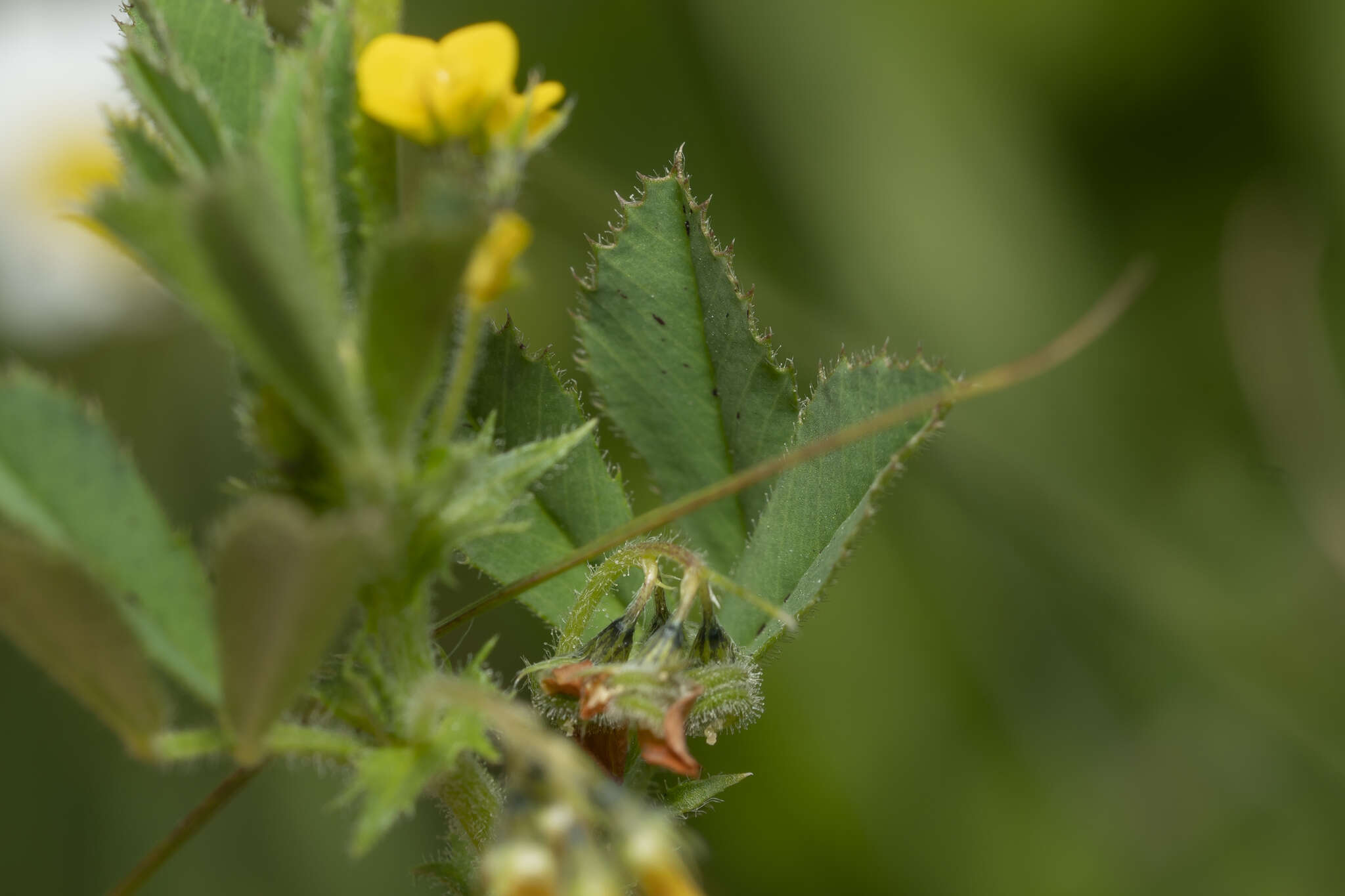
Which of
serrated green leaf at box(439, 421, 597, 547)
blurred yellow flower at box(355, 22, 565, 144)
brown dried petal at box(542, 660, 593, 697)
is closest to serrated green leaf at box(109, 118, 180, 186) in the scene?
blurred yellow flower at box(355, 22, 565, 144)

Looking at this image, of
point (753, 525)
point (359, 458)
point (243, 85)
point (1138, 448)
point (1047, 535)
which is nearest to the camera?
point (359, 458)

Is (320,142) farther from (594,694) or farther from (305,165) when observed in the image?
(594,694)

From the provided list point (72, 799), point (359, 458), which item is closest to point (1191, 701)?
point (72, 799)

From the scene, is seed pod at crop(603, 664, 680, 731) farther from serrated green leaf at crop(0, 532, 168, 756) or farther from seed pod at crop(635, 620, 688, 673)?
serrated green leaf at crop(0, 532, 168, 756)

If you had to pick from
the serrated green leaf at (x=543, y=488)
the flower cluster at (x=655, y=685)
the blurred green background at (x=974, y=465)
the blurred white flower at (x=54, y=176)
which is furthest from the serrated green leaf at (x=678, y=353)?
the blurred white flower at (x=54, y=176)

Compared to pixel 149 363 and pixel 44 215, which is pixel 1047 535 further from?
pixel 44 215

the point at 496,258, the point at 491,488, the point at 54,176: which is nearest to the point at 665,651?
the point at 491,488
